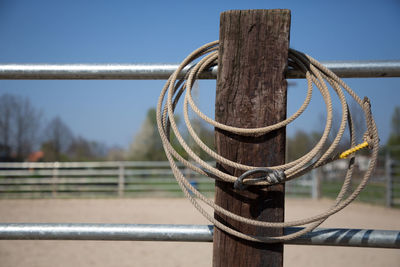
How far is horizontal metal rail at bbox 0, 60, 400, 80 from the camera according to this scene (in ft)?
→ 2.41

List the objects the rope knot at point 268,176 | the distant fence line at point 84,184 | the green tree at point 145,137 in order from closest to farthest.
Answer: the rope knot at point 268,176 → the distant fence line at point 84,184 → the green tree at point 145,137

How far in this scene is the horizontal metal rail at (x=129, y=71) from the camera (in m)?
0.74

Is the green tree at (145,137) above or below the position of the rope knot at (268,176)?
below

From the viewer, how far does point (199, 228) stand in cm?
74

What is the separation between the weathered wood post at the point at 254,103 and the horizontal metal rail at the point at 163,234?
0.07 m

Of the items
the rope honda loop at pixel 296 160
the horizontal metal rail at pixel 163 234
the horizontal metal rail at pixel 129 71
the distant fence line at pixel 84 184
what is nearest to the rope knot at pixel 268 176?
the rope honda loop at pixel 296 160

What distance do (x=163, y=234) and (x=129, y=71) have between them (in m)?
0.42

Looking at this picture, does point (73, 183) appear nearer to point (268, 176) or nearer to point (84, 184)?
point (84, 184)

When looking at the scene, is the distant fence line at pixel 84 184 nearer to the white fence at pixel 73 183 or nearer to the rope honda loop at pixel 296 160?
the white fence at pixel 73 183

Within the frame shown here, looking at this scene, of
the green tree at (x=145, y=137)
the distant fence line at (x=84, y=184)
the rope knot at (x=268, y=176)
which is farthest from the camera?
the green tree at (x=145, y=137)

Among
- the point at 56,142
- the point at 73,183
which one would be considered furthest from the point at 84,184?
the point at 56,142

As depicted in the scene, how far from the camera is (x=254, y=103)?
2.36 feet

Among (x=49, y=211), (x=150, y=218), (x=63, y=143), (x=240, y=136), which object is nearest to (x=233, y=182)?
(x=240, y=136)

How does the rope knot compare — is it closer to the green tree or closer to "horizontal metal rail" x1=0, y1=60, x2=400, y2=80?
"horizontal metal rail" x1=0, y1=60, x2=400, y2=80
